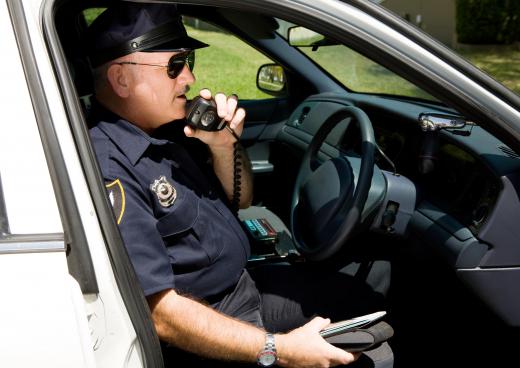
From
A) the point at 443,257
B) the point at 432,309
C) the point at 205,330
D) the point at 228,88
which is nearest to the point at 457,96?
the point at 443,257

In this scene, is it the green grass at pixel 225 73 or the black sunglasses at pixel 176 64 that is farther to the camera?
the green grass at pixel 225 73

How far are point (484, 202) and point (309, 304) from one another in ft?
2.08

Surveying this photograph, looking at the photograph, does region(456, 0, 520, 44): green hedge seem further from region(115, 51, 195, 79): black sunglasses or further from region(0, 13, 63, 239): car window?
region(0, 13, 63, 239): car window

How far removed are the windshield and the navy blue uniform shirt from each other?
1.04 metres

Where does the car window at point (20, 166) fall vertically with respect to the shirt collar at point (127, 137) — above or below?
above

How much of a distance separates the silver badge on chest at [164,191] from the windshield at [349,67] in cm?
115

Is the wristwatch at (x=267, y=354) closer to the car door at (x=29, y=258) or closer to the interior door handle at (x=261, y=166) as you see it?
the car door at (x=29, y=258)

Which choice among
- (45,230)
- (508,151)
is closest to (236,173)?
(508,151)

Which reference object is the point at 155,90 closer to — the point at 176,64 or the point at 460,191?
the point at 176,64

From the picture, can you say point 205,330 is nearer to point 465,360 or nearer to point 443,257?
point 443,257

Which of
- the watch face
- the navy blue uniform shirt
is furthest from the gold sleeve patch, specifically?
the watch face

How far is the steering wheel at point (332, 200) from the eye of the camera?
184 cm

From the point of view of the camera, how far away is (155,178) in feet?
5.35

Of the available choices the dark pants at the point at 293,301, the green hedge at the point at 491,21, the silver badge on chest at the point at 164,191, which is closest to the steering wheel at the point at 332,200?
the dark pants at the point at 293,301
